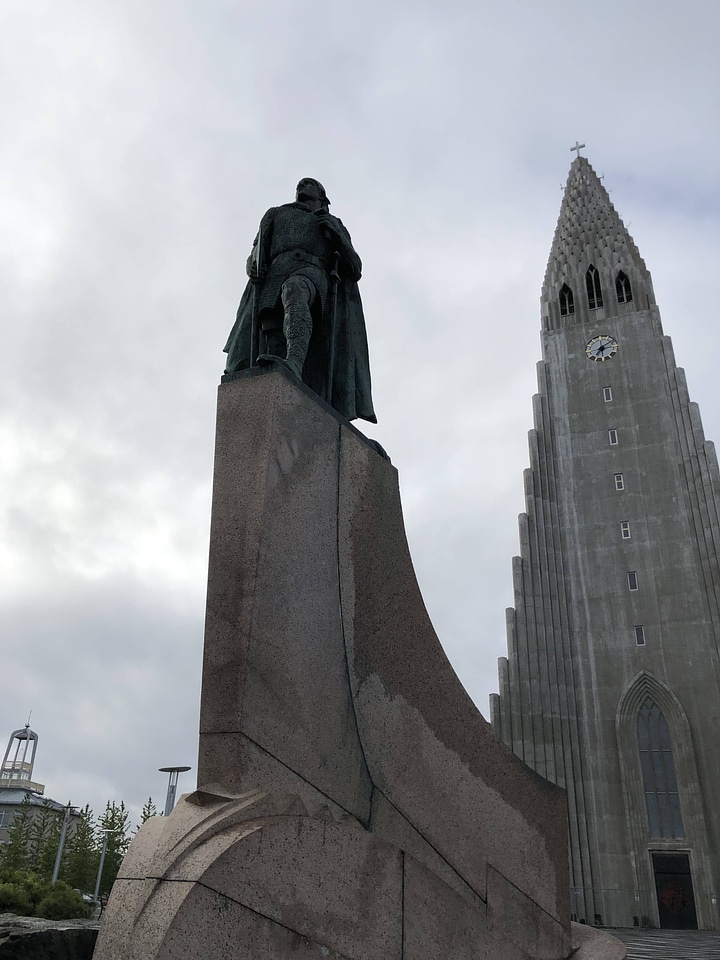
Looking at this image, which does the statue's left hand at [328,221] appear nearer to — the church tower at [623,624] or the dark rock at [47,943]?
the dark rock at [47,943]

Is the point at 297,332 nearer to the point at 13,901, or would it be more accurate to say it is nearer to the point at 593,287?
the point at 13,901

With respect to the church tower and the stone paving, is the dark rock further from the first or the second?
the church tower

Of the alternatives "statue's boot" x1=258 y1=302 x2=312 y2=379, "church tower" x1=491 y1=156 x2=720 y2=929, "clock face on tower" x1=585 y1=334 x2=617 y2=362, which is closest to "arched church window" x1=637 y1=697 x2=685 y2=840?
"church tower" x1=491 y1=156 x2=720 y2=929

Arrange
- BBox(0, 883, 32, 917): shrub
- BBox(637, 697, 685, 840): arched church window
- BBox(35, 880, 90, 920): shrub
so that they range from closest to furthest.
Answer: BBox(0, 883, 32, 917): shrub
BBox(35, 880, 90, 920): shrub
BBox(637, 697, 685, 840): arched church window

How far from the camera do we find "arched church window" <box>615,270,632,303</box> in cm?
4656

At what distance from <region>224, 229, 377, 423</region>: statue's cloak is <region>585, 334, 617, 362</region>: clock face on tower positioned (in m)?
39.0

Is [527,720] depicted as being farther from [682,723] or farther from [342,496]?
[342,496]

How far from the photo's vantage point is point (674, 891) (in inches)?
1243

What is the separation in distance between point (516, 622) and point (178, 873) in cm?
3474

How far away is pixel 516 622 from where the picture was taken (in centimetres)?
3725

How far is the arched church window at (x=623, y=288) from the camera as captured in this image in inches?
1833

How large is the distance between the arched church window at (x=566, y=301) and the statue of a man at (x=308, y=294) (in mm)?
42393

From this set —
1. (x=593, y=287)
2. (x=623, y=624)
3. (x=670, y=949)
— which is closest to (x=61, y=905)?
(x=670, y=949)

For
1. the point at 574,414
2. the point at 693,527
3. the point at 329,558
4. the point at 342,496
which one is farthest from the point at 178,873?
the point at 574,414
